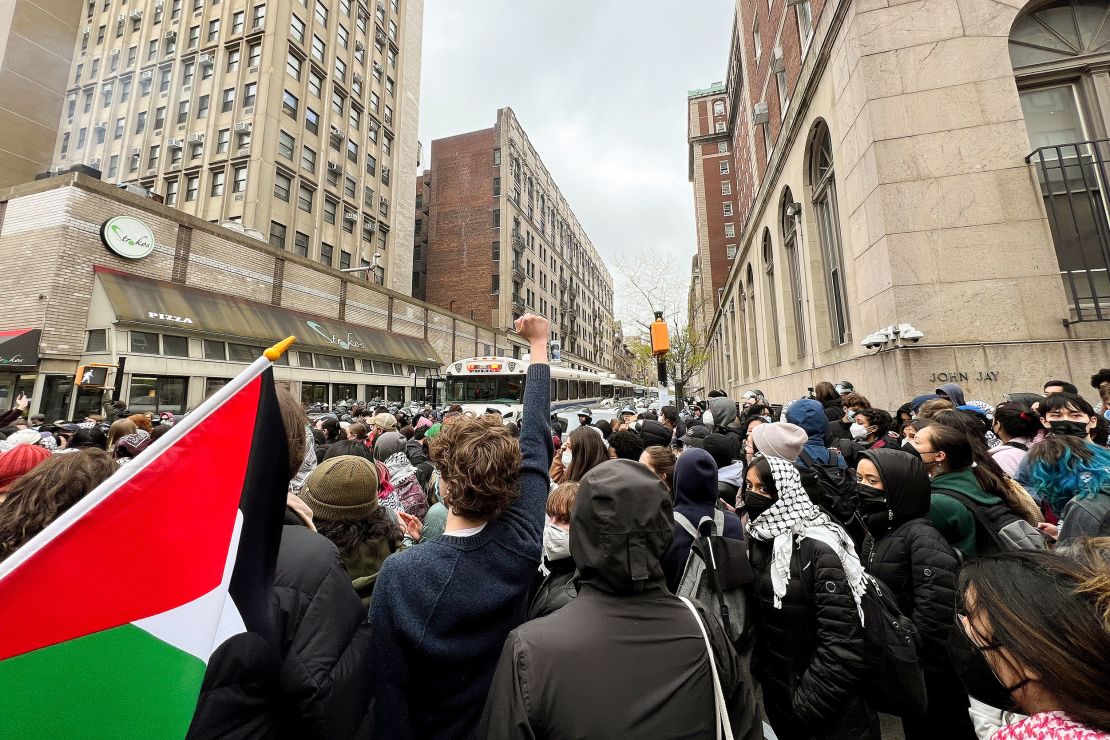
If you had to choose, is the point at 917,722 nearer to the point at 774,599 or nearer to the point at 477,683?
the point at 774,599

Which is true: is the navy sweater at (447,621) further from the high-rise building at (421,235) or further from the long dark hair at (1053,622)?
the high-rise building at (421,235)

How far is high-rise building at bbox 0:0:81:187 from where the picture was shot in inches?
1144

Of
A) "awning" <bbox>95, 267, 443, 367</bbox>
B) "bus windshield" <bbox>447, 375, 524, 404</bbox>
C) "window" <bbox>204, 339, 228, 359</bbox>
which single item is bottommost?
"bus windshield" <bbox>447, 375, 524, 404</bbox>

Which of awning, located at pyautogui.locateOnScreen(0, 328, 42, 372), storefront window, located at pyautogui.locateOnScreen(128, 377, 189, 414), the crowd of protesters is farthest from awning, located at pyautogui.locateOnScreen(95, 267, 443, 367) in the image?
the crowd of protesters

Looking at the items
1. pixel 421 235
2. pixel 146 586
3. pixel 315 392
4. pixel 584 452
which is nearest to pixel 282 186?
pixel 315 392

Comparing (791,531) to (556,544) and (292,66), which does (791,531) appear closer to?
(556,544)

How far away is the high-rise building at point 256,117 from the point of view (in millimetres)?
28406

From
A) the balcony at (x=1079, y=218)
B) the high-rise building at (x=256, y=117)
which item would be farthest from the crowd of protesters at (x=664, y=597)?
the high-rise building at (x=256, y=117)

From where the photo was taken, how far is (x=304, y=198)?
1201 inches

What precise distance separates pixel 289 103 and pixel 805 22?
3052 centimetres

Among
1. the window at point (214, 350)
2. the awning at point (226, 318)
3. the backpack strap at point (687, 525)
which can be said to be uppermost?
the awning at point (226, 318)

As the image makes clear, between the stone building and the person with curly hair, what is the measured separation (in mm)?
9386

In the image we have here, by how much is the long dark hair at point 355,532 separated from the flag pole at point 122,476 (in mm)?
983

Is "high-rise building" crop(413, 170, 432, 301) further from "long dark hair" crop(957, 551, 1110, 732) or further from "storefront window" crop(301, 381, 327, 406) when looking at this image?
"long dark hair" crop(957, 551, 1110, 732)
